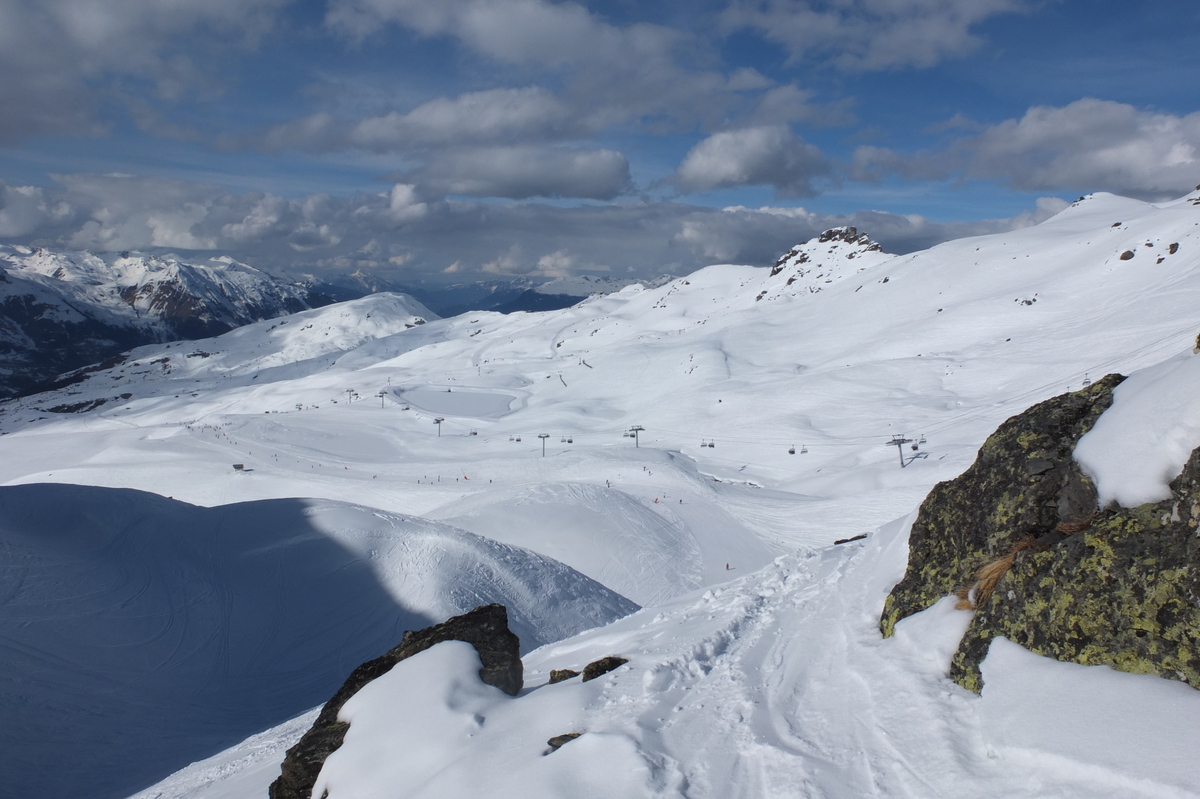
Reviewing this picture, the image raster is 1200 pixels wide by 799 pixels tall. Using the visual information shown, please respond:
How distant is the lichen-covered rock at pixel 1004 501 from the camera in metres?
8.06

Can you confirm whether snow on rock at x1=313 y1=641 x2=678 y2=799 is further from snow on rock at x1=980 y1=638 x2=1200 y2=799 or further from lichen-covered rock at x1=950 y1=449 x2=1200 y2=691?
lichen-covered rock at x1=950 y1=449 x2=1200 y2=691

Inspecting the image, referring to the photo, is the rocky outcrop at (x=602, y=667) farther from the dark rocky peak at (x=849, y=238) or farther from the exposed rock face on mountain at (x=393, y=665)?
the dark rocky peak at (x=849, y=238)

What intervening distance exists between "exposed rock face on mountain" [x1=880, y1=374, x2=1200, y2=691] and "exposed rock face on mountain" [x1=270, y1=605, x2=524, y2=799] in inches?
234

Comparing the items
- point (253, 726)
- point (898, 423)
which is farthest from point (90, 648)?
point (898, 423)

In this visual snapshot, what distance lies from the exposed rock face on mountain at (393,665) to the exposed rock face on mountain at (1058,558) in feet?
19.5

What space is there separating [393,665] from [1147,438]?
1109cm

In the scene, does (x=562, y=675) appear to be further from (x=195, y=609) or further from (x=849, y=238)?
(x=849, y=238)

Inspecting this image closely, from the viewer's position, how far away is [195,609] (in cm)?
2831

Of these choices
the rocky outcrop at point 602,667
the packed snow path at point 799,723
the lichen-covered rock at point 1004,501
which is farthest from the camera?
the rocky outcrop at point 602,667

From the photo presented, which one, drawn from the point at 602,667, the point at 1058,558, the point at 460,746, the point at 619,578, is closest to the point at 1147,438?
the point at 1058,558

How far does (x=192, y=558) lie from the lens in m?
31.5

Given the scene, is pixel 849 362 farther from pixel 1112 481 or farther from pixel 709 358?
pixel 1112 481

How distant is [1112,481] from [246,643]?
30290 millimetres

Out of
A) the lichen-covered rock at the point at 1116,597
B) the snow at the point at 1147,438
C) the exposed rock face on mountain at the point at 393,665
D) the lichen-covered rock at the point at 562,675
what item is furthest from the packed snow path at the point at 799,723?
the snow at the point at 1147,438
